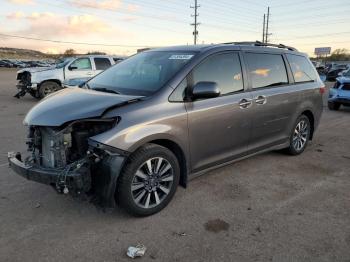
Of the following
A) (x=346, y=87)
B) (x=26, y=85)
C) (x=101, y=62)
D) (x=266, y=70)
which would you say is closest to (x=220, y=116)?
(x=266, y=70)

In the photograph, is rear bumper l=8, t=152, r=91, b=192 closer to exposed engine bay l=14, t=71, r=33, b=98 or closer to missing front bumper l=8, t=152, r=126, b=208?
missing front bumper l=8, t=152, r=126, b=208

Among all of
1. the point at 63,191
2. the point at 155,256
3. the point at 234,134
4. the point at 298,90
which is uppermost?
the point at 298,90

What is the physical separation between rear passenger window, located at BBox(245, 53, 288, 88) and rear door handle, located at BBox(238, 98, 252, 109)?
28cm

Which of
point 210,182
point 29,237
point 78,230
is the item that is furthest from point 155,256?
point 210,182

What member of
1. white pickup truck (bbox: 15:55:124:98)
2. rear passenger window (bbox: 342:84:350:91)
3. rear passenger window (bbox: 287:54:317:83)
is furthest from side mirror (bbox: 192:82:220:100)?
white pickup truck (bbox: 15:55:124:98)

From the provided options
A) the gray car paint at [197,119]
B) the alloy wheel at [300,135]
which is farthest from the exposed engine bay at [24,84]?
the alloy wheel at [300,135]

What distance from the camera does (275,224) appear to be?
3797 mm

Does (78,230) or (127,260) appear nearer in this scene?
(127,260)

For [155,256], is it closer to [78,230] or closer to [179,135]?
[78,230]

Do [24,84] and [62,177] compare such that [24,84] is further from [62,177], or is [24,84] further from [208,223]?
[208,223]

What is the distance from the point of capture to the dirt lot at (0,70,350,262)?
3.25 metres

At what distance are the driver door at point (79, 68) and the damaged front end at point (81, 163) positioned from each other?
448 inches

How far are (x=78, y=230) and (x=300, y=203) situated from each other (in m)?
2.63

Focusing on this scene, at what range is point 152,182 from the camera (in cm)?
392
